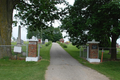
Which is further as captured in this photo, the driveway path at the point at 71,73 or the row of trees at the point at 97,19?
the row of trees at the point at 97,19

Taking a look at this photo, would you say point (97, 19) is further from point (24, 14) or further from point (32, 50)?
point (24, 14)

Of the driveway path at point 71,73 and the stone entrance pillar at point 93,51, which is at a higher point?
the stone entrance pillar at point 93,51


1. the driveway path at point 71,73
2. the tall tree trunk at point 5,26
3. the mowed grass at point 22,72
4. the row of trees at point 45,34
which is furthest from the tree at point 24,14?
the driveway path at point 71,73

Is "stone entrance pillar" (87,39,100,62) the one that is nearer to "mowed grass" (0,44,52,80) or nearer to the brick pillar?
"mowed grass" (0,44,52,80)

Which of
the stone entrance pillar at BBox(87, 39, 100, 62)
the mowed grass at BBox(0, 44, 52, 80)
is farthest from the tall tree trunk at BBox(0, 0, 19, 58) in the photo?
the stone entrance pillar at BBox(87, 39, 100, 62)

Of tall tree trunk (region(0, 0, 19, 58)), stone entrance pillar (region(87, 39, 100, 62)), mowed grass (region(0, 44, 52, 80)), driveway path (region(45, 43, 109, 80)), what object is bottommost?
driveway path (region(45, 43, 109, 80))

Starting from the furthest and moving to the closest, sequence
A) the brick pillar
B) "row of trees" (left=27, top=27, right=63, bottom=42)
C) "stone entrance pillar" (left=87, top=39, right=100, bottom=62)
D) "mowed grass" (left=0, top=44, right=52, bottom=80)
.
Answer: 1. "row of trees" (left=27, top=27, right=63, bottom=42)
2. "stone entrance pillar" (left=87, top=39, right=100, bottom=62)
3. the brick pillar
4. "mowed grass" (left=0, top=44, right=52, bottom=80)

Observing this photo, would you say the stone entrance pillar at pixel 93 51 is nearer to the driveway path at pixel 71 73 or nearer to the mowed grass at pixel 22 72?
the driveway path at pixel 71 73

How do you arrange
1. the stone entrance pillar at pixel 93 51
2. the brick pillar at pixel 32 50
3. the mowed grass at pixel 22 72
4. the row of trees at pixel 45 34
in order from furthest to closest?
the row of trees at pixel 45 34 < the stone entrance pillar at pixel 93 51 < the brick pillar at pixel 32 50 < the mowed grass at pixel 22 72

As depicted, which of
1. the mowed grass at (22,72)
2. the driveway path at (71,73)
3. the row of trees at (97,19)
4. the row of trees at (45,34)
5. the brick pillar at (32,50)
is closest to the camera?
the mowed grass at (22,72)

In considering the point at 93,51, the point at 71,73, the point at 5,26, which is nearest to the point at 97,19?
the point at 93,51

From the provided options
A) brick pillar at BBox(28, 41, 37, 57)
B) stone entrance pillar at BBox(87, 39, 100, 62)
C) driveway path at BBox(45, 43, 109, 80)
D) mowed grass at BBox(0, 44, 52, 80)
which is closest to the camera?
mowed grass at BBox(0, 44, 52, 80)

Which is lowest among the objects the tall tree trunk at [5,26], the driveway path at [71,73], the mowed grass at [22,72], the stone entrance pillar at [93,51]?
the driveway path at [71,73]

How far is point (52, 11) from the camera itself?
42.0 ft
